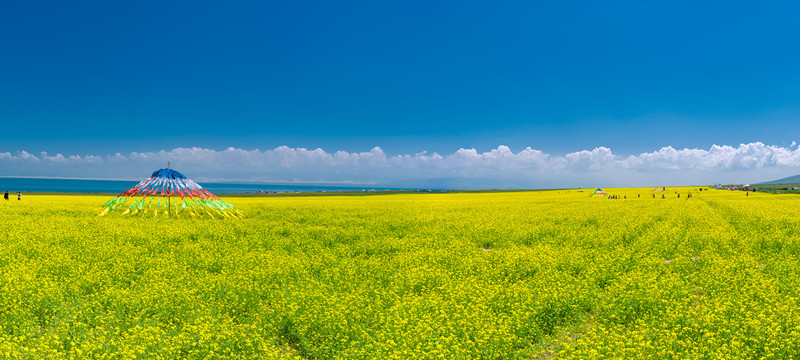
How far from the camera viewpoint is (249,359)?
682 centimetres

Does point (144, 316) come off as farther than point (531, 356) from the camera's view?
Yes

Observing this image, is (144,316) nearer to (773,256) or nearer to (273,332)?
(273,332)

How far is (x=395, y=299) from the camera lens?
1004 cm

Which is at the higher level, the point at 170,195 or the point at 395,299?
the point at 170,195

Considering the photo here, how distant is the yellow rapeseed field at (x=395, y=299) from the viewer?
7.20 meters

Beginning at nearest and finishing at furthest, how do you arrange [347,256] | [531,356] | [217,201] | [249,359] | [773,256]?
[249,359]
[531,356]
[773,256]
[347,256]
[217,201]

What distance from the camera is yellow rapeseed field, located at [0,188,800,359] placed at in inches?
283

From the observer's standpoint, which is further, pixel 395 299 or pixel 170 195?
pixel 170 195

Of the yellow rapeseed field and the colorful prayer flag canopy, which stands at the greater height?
the colorful prayer flag canopy

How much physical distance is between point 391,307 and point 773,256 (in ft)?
52.5

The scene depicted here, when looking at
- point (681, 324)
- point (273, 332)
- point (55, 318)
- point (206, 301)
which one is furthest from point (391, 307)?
point (55, 318)

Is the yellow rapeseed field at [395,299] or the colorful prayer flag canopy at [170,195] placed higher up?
the colorful prayer flag canopy at [170,195]

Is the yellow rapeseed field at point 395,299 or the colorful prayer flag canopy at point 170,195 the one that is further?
the colorful prayer flag canopy at point 170,195

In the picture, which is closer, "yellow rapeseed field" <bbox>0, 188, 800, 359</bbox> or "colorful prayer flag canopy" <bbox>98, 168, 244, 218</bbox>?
"yellow rapeseed field" <bbox>0, 188, 800, 359</bbox>
